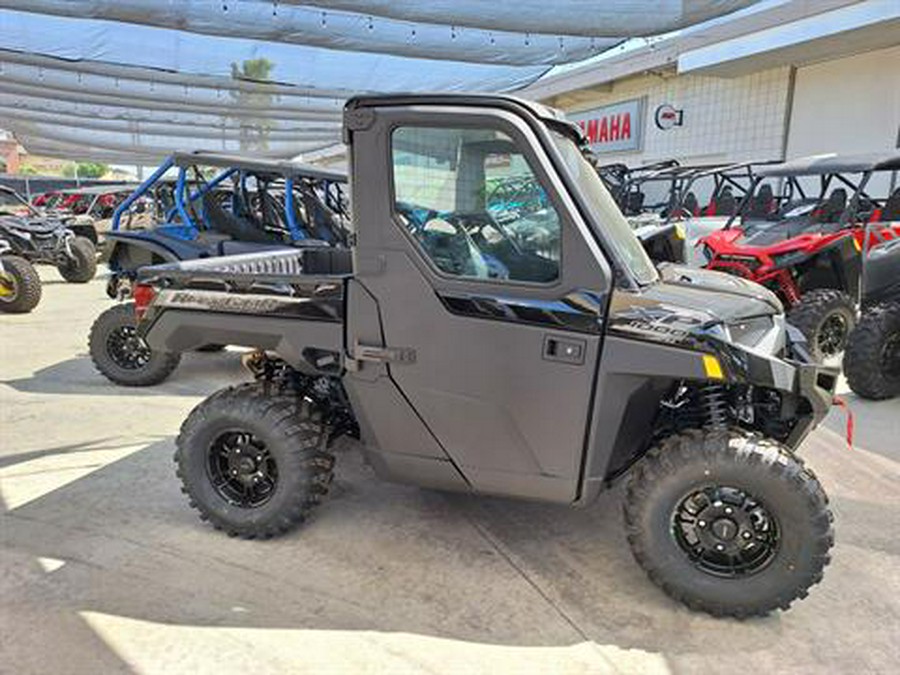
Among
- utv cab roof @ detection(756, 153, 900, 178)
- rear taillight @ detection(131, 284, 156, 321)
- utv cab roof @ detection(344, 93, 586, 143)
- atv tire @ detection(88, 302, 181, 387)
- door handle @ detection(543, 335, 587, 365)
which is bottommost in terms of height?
atv tire @ detection(88, 302, 181, 387)

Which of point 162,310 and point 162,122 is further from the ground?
point 162,122

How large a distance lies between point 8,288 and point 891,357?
30.9ft

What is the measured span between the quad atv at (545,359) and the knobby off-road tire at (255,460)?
0.06 ft

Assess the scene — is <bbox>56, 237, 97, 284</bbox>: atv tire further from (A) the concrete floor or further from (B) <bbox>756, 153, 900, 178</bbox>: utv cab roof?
(B) <bbox>756, 153, 900, 178</bbox>: utv cab roof

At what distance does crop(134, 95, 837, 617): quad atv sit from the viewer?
2.62 meters

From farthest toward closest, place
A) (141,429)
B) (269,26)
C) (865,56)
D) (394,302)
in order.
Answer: (865,56) → (269,26) → (141,429) → (394,302)

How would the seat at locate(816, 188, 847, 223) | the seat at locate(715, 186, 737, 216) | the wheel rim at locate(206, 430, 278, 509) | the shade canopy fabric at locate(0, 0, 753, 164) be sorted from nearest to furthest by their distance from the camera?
the wheel rim at locate(206, 430, 278, 509), the shade canopy fabric at locate(0, 0, 753, 164), the seat at locate(816, 188, 847, 223), the seat at locate(715, 186, 737, 216)

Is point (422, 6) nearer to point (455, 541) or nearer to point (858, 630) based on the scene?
point (455, 541)

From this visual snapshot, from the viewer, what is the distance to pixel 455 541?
329 centimetres

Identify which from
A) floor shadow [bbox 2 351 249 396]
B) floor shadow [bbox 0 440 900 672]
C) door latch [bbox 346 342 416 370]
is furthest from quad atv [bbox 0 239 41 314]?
door latch [bbox 346 342 416 370]

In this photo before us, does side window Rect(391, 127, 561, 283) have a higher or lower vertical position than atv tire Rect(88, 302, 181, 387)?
higher

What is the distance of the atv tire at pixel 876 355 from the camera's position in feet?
17.1

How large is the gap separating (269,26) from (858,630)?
7.65m

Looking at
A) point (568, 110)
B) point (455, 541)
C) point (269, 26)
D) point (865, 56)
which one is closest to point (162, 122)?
point (568, 110)
